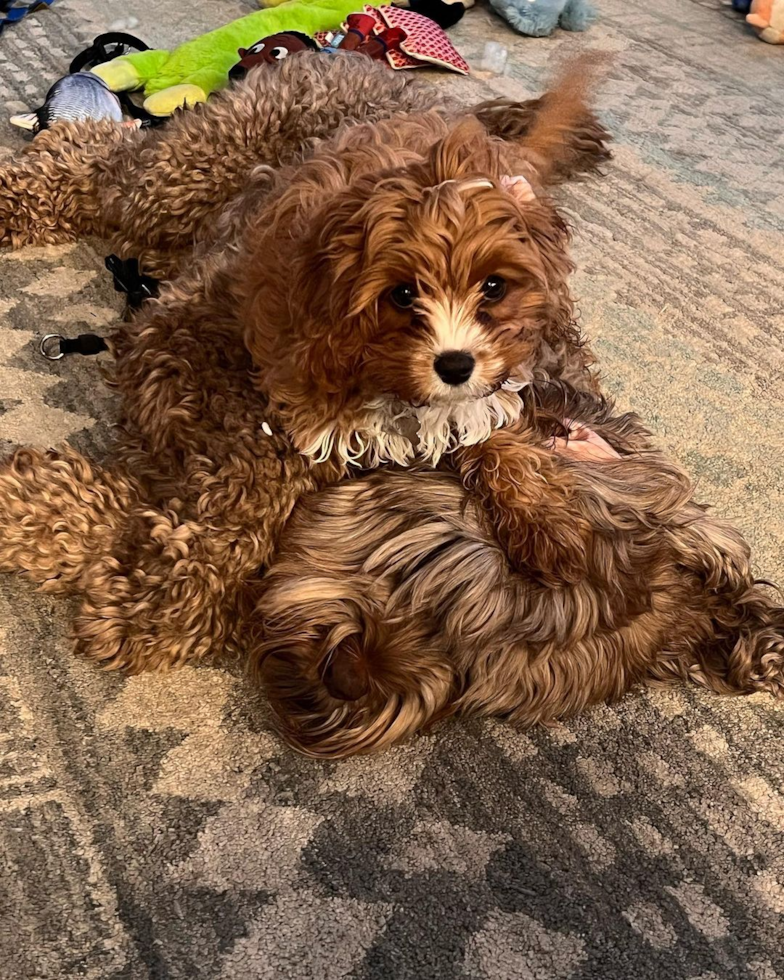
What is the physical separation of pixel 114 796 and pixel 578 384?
103 centimetres

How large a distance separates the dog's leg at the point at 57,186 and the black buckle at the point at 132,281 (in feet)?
0.91

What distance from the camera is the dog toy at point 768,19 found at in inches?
154

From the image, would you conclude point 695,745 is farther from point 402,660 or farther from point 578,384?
point 578,384

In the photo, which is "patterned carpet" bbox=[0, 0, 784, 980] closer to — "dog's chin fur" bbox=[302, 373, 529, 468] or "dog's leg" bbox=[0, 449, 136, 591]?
"dog's leg" bbox=[0, 449, 136, 591]

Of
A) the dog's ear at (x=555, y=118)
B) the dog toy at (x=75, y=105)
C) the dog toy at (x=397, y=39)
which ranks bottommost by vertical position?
the dog toy at (x=75, y=105)

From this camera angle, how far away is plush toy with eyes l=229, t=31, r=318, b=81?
2738mm

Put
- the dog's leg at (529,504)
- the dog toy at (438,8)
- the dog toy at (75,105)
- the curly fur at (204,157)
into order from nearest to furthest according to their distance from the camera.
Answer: the dog's leg at (529,504), the curly fur at (204,157), the dog toy at (75,105), the dog toy at (438,8)

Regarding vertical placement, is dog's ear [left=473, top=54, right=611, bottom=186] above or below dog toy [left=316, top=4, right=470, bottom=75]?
above

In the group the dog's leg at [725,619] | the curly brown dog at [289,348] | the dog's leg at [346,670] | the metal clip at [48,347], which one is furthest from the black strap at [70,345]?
the dog's leg at [725,619]

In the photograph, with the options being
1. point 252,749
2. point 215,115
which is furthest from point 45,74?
point 252,749

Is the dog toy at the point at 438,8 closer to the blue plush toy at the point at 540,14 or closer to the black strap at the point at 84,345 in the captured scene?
the blue plush toy at the point at 540,14

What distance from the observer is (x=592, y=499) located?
1.50m

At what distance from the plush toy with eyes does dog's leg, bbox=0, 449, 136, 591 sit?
1530 mm

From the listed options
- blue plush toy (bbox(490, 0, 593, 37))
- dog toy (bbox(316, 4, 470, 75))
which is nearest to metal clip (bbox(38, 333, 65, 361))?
dog toy (bbox(316, 4, 470, 75))
